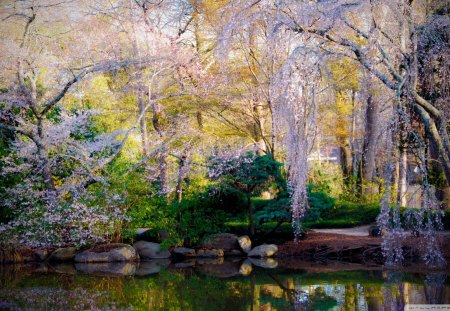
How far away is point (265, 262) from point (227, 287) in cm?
303

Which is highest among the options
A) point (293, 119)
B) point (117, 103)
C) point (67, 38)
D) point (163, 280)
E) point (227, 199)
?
point (67, 38)

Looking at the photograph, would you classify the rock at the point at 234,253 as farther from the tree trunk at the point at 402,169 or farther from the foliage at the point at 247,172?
the tree trunk at the point at 402,169

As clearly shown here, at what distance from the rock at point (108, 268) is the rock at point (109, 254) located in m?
0.19

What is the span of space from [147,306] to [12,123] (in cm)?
760

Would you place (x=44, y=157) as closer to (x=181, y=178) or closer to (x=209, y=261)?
(x=181, y=178)

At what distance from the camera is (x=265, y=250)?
11852mm

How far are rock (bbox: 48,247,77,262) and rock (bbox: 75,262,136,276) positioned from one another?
697 millimetres

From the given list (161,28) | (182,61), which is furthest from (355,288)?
(161,28)

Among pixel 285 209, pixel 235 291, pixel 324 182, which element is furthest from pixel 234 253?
pixel 324 182

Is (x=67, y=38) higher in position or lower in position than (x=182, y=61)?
higher

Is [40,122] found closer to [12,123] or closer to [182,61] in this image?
[12,123]

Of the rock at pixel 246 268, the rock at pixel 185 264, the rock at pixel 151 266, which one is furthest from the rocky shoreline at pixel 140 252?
the rock at pixel 246 268

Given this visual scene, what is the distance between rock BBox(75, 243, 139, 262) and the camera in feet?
39.8

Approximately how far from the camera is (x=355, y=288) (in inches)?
296
